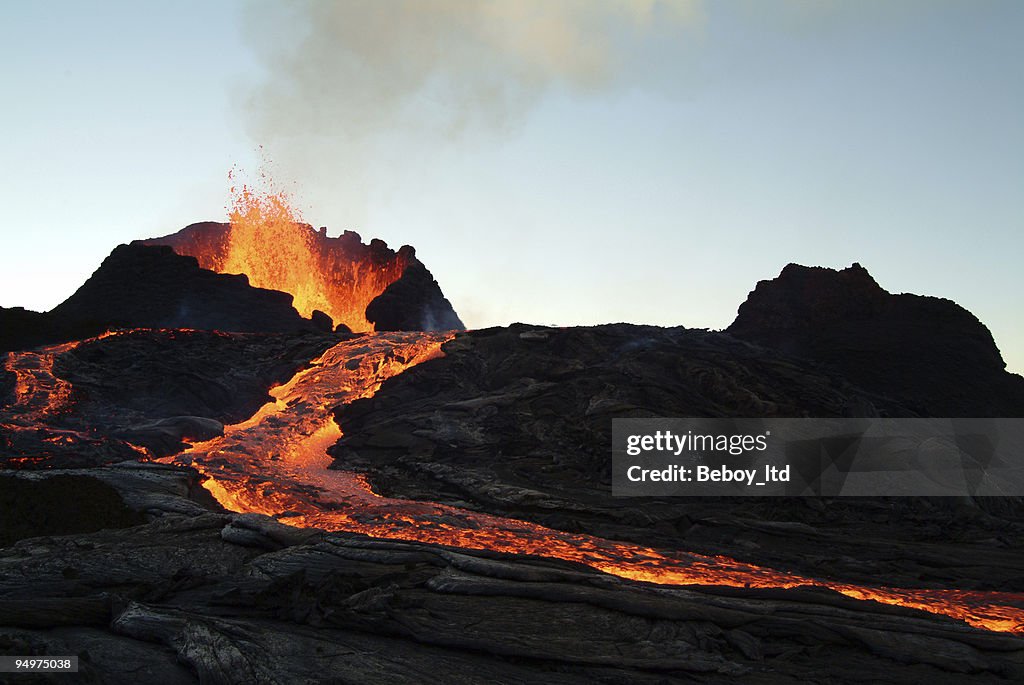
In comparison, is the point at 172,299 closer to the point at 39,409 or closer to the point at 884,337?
the point at 39,409

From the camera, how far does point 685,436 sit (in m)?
45.1

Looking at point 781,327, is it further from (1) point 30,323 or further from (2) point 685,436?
(1) point 30,323

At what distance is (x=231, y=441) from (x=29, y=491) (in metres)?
16.2

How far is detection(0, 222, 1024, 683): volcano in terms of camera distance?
16.1 metres

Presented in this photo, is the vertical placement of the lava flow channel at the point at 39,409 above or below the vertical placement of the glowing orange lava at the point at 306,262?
below

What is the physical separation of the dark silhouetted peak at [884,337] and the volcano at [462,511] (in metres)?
0.28

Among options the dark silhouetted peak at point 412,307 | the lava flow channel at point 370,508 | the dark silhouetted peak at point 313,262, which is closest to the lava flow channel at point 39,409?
the lava flow channel at point 370,508

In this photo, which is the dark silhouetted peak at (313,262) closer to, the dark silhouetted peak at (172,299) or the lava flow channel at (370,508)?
the dark silhouetted peak at (172,299)

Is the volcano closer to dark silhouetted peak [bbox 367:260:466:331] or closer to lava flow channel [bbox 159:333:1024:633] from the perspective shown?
lava flow channel [bbox 159:333:1024:633]

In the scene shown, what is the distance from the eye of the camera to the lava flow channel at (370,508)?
24734 millimetres

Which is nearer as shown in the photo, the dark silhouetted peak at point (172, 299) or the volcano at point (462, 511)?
the volcano at point (462, 511)

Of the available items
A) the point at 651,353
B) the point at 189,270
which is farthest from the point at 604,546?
the point at 189,270

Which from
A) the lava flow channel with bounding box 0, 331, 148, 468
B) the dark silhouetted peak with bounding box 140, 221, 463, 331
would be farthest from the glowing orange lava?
the lava flow channel with bounding box 0, 331, 148, 468

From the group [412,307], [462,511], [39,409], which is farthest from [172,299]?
[462,511]
